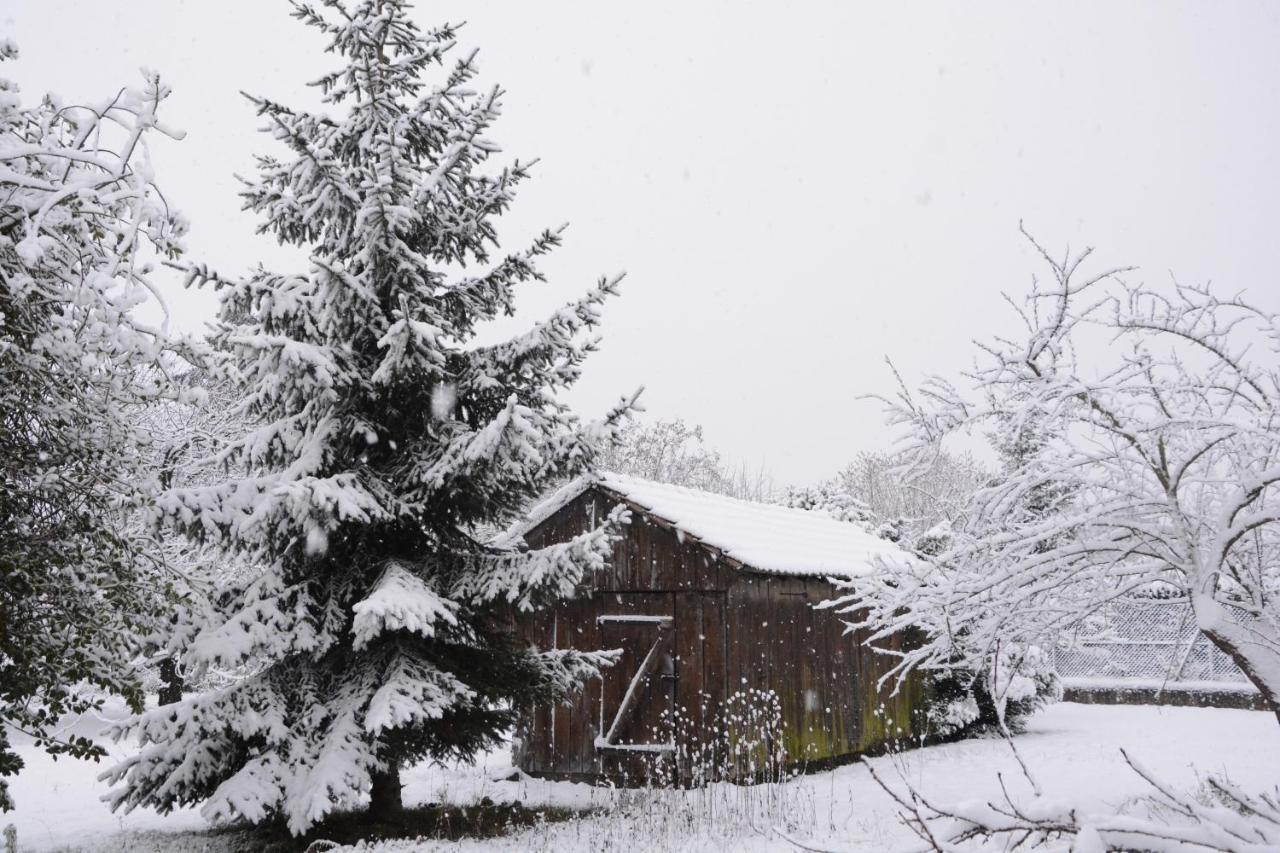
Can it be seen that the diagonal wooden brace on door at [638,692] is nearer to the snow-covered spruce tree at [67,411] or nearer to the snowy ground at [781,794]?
the snowy ground at [781,794]

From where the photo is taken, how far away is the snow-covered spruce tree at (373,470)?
8602 millimetres

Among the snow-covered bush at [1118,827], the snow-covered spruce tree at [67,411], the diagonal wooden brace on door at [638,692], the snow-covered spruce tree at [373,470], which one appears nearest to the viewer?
the snow-covered bush at [1118,827]

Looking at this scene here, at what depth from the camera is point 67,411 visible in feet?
21.7

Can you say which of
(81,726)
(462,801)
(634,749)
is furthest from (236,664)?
(81,726)

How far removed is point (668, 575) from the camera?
14852mm

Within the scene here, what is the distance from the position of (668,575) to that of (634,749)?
8.73ft

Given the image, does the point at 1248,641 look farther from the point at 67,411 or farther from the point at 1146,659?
the point at 1146,659

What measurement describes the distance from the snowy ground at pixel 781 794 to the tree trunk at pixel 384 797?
43.1 inches

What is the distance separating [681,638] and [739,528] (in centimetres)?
250

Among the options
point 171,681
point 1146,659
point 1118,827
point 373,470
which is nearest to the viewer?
point 1118,827

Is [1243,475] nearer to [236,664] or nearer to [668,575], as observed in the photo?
[236,664]

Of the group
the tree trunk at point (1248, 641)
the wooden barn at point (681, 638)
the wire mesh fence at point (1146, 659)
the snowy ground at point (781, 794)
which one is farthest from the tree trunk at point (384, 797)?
the wire mesh fence at point (1146, 659)

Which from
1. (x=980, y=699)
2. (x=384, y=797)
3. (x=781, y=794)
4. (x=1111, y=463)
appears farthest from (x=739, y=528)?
(x=1111, y=463)

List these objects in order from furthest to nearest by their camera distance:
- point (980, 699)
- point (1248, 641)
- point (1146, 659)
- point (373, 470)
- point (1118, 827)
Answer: point (1146, 659) < point (980, 699) < point (373, 470) < point (1248, 641) < point (1118, 827)
